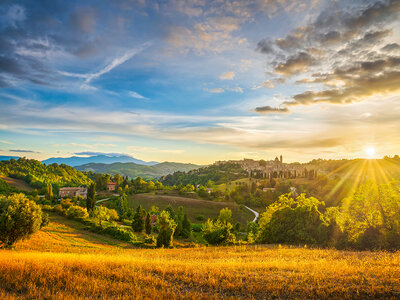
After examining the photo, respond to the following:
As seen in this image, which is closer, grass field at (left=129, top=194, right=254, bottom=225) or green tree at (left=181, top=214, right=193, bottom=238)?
green tree at (left=181, top=214, right=193, bottom=238)

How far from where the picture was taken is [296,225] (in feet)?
79.9

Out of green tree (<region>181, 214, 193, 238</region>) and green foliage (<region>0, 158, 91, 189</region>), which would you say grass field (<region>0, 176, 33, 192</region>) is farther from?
green tree (<region>181, 214, 193, 238</region>)

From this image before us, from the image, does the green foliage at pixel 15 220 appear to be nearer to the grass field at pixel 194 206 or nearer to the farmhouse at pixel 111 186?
the grass field at pixel 194 206

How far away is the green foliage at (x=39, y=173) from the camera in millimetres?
111125

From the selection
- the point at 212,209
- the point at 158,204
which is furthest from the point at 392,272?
the point at 158,204

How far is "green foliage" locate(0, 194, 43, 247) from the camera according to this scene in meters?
20.6

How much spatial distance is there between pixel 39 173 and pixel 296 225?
145 metres

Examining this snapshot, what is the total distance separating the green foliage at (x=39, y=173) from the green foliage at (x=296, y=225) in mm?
116982

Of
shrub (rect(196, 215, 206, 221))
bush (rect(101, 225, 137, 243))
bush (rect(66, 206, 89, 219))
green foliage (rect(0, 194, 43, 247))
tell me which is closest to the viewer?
green foliage (rect(0, 194, 43, 247))

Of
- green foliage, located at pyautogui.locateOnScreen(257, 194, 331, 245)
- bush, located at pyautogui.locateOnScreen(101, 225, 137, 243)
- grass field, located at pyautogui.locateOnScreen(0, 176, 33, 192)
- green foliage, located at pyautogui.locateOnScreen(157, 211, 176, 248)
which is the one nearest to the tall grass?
green foliage, located at pyautogui.locateOnScreen(257, 194, 331, 245)

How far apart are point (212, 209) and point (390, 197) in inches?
2543

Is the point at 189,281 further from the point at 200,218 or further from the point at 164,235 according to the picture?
the point at 200,218

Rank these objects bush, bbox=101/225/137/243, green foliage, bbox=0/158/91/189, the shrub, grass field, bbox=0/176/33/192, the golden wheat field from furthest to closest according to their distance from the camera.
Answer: green foliage, bbox=0/158/91/189
grass field, bbox=0/176/33/192
the shrub
bush, bbox=101/225/137/243
the golden wheat field

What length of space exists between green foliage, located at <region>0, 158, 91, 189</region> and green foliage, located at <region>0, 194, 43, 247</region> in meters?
103
